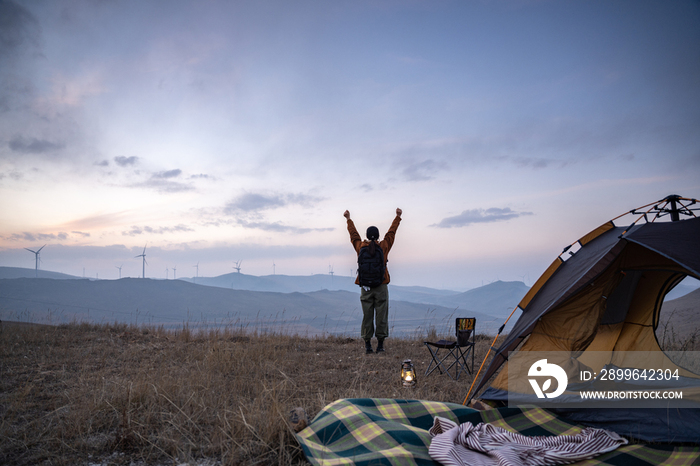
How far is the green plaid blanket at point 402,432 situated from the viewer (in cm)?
260

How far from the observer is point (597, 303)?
15.7 feet

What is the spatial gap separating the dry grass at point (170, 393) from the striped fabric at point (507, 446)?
1065mm

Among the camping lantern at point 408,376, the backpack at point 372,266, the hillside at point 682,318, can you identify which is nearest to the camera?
the camping lantern at point 408,376

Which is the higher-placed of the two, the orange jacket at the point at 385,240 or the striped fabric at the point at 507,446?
the orange jacket at the point at 385,240

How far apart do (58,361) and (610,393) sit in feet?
24.9

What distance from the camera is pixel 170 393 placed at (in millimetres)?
3848

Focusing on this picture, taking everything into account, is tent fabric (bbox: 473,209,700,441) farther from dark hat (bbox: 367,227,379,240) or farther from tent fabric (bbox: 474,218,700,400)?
dark hat (bbox: 367,227,379,240)

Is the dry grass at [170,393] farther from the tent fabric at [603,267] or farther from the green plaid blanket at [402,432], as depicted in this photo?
the tent fabric at [603,267]

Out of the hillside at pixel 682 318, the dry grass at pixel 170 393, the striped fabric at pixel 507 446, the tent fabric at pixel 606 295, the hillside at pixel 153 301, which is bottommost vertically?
the hillside at pixel 153 301

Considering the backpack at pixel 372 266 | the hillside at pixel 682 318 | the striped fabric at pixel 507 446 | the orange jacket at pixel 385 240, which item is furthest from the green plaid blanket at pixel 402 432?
the hillside at pixel 682 318

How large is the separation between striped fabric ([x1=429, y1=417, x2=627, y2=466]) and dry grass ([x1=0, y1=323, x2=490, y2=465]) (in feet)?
3.50

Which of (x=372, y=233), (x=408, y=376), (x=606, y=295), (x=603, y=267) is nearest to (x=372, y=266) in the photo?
(x=372, y=233)

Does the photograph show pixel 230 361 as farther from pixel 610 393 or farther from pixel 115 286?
pixel 115 286

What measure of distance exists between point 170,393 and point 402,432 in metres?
2.39
